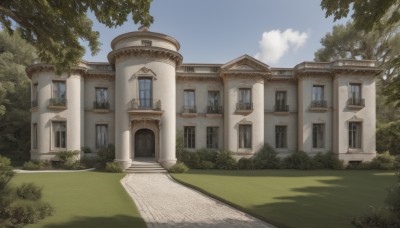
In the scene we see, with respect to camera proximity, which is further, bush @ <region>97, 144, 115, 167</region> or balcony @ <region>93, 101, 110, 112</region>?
balcony @ <region>93, 101, 110, 112</region>

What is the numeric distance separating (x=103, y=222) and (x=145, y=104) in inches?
537

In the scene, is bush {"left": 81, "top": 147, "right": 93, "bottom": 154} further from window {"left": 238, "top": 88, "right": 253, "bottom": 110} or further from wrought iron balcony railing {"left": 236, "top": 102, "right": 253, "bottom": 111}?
window {"left": 238, "top": 88, "right": 253, "bottom": 110}

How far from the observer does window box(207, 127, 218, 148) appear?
2394 cm

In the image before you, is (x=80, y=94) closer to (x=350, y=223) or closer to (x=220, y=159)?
(x=220, y=159)

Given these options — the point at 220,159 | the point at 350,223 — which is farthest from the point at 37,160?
the point at 350,223

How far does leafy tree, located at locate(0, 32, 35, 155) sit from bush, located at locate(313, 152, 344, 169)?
2765 centimetres

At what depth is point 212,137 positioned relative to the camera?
78.8ft

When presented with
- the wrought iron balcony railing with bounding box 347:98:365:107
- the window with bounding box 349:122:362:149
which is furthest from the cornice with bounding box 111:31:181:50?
the window with bounding box 349:122:362:149

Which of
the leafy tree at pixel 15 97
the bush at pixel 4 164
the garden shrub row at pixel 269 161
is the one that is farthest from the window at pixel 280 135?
the leafy tree at pixel 15 97

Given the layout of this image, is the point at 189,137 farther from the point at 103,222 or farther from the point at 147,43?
the point at 103,222

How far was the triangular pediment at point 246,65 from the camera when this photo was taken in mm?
22844

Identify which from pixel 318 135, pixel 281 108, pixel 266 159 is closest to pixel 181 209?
pixel 266 159

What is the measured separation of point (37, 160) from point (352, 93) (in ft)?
88.7

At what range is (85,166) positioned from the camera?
834 inches
